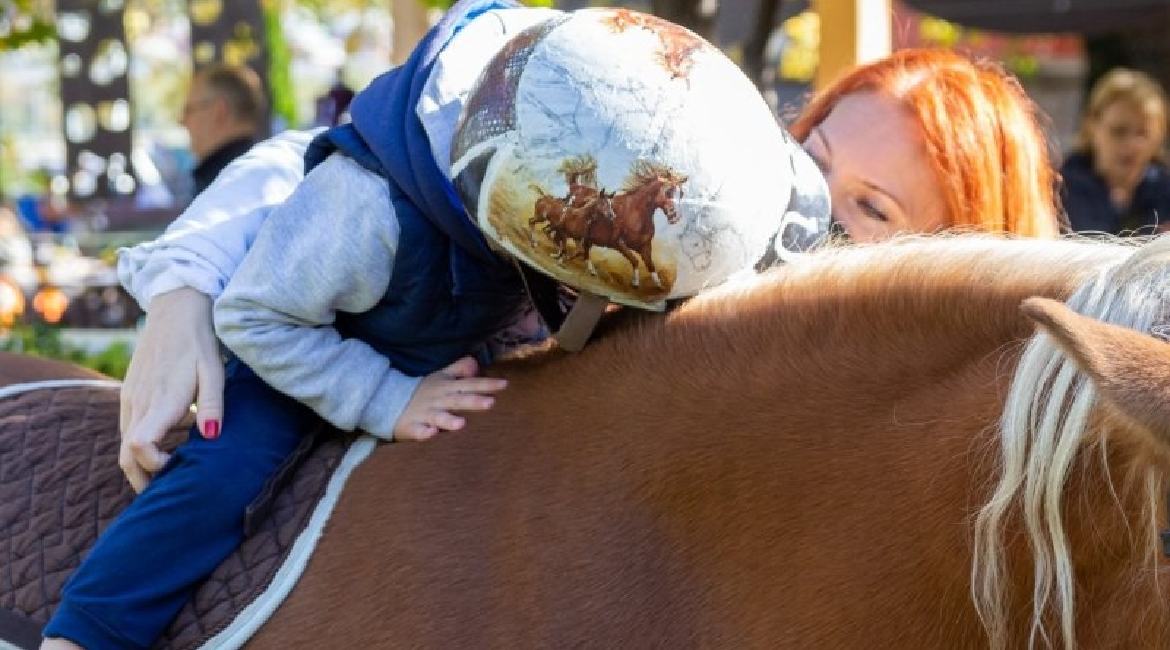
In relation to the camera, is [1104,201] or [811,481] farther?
[1104,201]

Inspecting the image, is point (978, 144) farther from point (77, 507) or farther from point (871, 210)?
point (77, 507)

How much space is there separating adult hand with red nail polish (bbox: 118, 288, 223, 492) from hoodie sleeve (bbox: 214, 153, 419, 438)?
0.10m

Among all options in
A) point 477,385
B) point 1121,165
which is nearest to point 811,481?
point 477,385

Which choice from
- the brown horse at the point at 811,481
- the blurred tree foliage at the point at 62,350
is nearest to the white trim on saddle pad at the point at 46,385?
the brown horse at the point at 811,481

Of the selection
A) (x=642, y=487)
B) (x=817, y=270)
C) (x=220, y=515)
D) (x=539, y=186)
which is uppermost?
(x=539, y=186)

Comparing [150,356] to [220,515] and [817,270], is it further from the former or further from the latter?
[817,270]

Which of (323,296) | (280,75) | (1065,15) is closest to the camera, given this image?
(323,296)

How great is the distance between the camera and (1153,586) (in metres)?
1.26

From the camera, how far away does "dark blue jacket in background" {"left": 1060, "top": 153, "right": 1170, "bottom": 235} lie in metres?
6.70

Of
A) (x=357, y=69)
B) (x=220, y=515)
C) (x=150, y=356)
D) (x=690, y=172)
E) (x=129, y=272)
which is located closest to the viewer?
(x=690, y=172)

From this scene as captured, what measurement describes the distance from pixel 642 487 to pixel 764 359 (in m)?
0.20

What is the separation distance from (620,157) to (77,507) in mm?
1006

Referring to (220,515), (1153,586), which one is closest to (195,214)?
(220,515)

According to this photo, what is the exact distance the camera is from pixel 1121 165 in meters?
6.94
